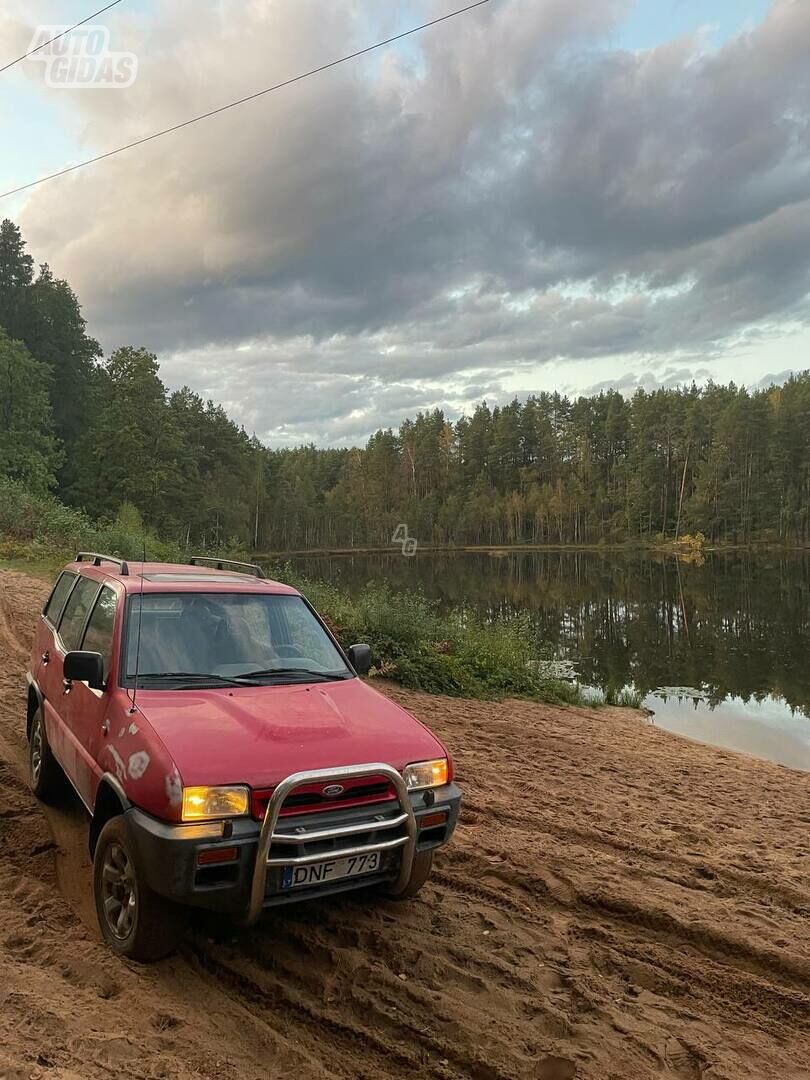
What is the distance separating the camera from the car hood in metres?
3.30

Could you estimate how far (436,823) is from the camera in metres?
3.78

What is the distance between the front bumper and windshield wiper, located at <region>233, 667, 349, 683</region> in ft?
3.64

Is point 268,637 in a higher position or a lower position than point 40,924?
higher

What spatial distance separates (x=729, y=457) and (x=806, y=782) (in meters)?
83.5

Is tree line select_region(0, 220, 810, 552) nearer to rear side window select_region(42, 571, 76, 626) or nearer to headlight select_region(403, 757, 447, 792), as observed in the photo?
rear side window select_region(42, 571, 76, 626)

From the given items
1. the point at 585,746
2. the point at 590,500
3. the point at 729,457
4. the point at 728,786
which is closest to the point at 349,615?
the point at 585,746

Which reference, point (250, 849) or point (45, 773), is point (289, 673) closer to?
point (250, 849)

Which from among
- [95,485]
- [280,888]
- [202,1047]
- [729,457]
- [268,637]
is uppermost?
[729,457]

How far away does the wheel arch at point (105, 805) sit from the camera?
3640mm

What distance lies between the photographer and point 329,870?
336 centimetres

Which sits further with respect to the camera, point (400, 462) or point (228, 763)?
point (400, 462)

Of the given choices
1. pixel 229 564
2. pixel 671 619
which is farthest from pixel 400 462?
pixel 229 564

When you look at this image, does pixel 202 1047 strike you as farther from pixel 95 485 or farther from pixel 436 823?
pixel 95 485

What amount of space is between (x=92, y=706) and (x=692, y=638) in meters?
21.5
